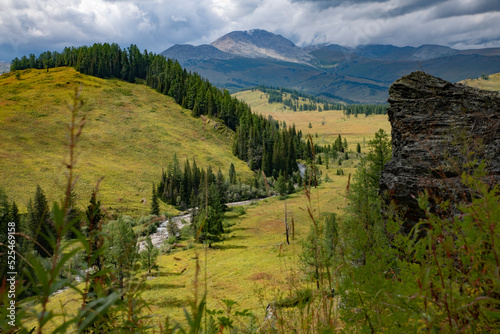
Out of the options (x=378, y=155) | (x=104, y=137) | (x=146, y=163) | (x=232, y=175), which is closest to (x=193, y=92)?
(x=104, y=137)

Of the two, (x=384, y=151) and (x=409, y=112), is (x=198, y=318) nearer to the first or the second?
(x=409, y=112)

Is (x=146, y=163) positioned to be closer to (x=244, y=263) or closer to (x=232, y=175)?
(x=232, y=175)

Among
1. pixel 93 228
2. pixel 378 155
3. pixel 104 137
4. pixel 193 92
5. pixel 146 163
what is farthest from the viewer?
pixel 193 92

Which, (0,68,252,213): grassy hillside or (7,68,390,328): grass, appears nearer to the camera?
(7,68,390,328): grass

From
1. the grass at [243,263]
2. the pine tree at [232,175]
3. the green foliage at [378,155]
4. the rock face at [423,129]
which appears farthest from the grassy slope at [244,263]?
the pine tree at [232,175]

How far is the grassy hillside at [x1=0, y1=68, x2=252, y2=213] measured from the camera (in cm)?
6444

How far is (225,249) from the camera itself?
49625 mm

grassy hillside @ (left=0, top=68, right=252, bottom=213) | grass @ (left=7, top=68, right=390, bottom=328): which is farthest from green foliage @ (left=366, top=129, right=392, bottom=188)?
grassy hillside @ (left=0, top=68, right=252, bottom=213)

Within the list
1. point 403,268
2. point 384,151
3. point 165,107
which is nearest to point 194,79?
point 165,107

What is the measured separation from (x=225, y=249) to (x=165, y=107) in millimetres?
93614

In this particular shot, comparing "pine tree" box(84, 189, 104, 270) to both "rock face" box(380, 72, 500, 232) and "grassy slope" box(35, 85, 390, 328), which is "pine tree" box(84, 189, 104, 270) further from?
"grassy slope" box(35, 85, 390, 328)

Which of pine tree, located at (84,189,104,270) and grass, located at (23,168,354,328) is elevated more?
pine tree, located at (84,189,104,270)

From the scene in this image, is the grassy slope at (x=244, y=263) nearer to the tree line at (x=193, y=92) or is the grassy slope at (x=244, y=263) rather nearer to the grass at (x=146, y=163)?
the grass at (x=146, y=163)

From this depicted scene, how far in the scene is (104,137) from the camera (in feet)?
304
